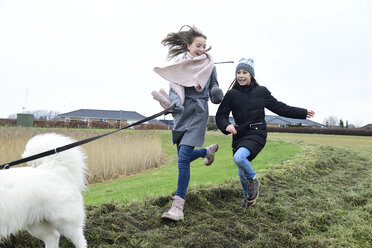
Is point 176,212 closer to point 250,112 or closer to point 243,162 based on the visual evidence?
point 243,162

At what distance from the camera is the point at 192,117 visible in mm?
→ 3959

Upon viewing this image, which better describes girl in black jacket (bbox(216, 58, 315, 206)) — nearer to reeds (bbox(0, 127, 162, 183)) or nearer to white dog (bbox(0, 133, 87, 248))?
white dog (bbox(0, 133, 87, 248))

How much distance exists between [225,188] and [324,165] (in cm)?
491

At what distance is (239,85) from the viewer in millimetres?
4414

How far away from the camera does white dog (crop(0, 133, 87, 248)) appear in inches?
96.1

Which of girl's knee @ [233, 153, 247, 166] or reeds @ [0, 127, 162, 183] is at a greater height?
girl's knee @ [233, 153, 247, 166]

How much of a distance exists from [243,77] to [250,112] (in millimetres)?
501

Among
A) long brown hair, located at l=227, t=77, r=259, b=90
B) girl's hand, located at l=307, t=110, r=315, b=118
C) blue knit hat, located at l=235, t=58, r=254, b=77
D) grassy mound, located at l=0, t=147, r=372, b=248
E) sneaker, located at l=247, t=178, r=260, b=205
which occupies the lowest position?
grassy mound, located at l=0, t=147, r=372, b=248

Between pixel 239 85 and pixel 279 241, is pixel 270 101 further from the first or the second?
pixel 279 241

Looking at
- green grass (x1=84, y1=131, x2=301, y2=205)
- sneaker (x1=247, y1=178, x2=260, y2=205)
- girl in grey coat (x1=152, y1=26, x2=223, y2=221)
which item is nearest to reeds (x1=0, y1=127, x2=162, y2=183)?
green grass (x1=84, y1=131, x2=301, y2=205)

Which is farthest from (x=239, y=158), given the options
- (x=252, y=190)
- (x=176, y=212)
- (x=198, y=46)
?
(x=198, y=46)

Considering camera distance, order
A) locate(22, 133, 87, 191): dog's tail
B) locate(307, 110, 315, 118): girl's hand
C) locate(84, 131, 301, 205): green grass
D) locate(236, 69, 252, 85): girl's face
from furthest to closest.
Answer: locate(84, 131, 301, 205): green grass, locate(307, 110, 315, 118): girl's hand, locate(236, 69, 252, 85): girl's face, locate(22, 133, 87, 191): dog's tail

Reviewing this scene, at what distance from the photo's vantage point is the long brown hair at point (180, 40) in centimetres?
411

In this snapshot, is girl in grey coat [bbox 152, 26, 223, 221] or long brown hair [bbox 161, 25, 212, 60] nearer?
girl in grey coat [bbox 152, 26, 223, 221]
